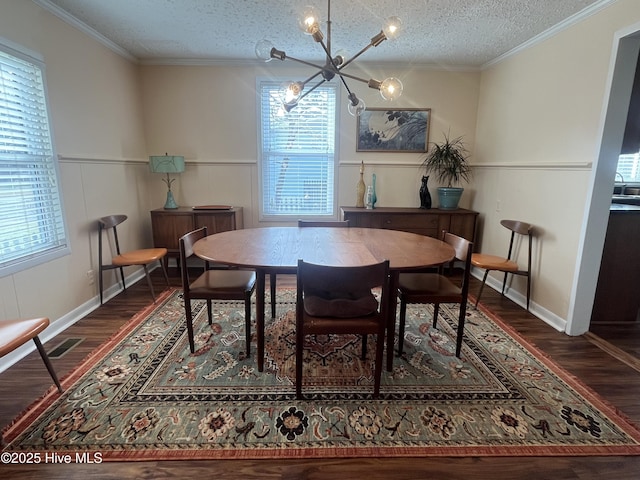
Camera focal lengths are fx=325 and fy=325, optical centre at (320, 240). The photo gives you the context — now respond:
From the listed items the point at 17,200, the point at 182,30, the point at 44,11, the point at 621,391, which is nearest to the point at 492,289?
the point at 621,391

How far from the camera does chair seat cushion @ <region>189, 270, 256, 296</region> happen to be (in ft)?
6.89

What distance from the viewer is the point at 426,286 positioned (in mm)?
2195

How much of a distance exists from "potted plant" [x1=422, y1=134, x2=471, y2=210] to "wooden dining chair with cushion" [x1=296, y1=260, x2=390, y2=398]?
2.60 metres

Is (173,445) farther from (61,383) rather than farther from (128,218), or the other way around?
(128,218)

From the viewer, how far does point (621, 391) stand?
190 centimetres

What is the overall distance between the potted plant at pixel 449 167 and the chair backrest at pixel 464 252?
5.72 ft

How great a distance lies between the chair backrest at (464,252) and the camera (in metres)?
2.02

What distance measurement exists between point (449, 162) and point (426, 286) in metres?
2.37

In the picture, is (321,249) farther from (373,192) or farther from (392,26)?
(373,192)

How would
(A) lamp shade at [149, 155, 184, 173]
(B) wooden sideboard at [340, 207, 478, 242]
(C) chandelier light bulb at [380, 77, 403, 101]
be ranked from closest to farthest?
(C) chandelier light bulb at [380, 77, 403, 101], (A) lamp shade at [149, 155, 184, 173], (B) wooden sideboard at [340, 207, 478, 242]

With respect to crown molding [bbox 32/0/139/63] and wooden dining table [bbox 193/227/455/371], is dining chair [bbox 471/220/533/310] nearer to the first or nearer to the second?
wooden dining table [bbox 193/227/455/371]

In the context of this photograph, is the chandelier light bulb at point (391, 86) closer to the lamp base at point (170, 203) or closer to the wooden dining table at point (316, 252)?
Answer: the wooden dining table at point (316, 252)

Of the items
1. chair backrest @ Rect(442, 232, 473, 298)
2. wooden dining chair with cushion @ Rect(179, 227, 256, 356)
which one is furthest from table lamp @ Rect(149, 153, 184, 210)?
chair backrest @ Rect(442, 232, 473, 298)

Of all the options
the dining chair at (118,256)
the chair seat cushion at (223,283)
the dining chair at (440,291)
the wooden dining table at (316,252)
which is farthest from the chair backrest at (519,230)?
the dining chair at (118,256)
